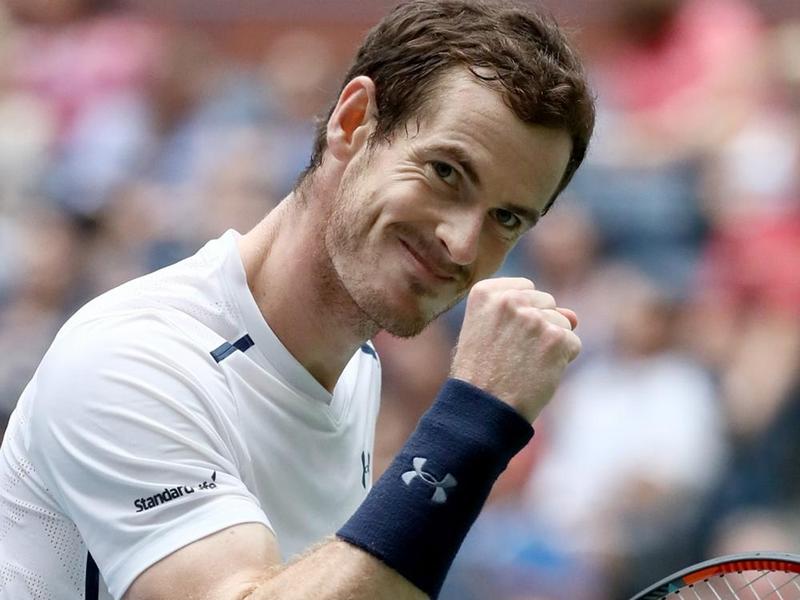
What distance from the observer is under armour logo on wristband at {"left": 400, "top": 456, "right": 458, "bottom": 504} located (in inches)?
91.6

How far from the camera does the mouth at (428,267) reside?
2762mm

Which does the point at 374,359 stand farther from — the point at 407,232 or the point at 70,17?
the point at 70,17

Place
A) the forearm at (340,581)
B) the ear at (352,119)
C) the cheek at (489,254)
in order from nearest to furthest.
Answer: the forearm at (340,581) → the cheek at (489,254) → the ear at (352,119)

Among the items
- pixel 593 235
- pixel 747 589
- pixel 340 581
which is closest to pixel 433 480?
pixel 340 581

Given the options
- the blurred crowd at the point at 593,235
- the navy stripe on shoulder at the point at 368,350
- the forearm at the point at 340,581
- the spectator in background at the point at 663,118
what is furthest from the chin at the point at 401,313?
the spectator in background at the point at 663,118

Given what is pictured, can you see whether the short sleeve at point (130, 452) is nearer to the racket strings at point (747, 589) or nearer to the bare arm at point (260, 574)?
the bare arm at point (260, 574)

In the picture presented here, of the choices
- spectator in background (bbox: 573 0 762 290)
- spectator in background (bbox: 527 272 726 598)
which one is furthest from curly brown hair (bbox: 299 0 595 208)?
spectator in background (bbox: 573 0 762 290)

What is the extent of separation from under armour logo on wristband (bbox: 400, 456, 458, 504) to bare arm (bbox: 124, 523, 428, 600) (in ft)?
0.45

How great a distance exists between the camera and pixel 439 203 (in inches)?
107

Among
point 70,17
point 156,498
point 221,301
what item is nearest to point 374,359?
point 221,301

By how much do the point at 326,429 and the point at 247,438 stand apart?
28 cm

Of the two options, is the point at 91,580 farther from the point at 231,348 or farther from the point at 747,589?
the point at 747,589

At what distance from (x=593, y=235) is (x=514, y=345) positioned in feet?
13.2

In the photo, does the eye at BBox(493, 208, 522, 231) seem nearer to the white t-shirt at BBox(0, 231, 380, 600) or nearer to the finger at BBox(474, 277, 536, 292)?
the finger at BBox(474, 277, 536, 292)
